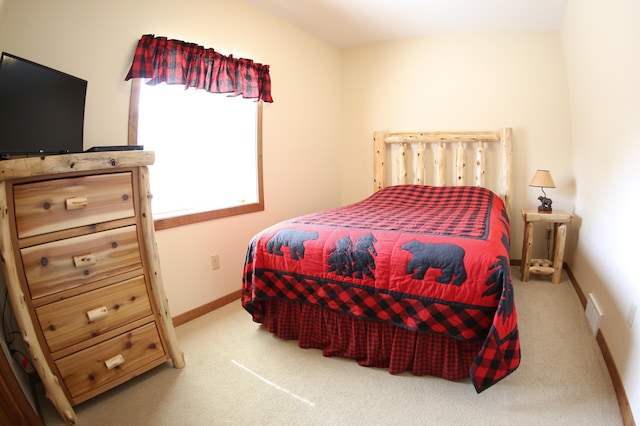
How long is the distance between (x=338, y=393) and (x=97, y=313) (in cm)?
117

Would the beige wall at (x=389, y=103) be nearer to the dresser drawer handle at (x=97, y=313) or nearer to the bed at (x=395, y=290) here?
the bed at (x=395, y=290)

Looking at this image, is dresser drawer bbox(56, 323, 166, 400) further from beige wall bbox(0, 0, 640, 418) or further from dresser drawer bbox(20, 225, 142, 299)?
beige wall bbox(0, 0, 640, 418)

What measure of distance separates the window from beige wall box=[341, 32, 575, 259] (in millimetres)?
1554

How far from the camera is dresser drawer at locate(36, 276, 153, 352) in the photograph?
1454 millimetres

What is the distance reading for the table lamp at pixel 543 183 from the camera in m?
2.97

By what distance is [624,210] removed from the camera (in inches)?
70.1

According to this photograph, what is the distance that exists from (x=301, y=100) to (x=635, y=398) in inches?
120

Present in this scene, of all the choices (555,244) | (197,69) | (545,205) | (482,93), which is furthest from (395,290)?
(482,93)

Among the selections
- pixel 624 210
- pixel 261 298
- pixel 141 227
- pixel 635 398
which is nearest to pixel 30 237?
pixel 141 227

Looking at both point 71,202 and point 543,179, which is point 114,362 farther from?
point 543,179

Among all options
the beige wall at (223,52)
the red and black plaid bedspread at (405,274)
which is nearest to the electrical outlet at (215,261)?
the beige wall at (223,52)

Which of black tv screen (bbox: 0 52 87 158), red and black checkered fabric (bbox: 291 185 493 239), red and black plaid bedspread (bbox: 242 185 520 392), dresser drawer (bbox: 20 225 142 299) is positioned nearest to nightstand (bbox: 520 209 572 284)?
red and black checkered fabric (bbox: 291 185 493 239)

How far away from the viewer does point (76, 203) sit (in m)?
1.47

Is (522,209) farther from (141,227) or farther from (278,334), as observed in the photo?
(141,227)
